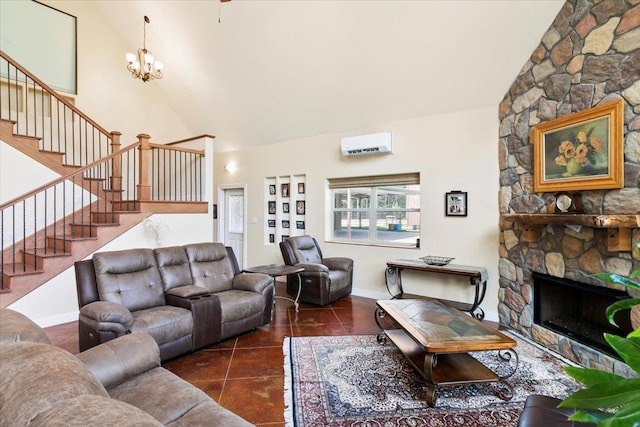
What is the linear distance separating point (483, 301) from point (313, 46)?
406 cm

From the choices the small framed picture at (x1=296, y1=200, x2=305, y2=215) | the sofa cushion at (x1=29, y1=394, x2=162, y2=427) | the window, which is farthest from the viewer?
the small framed picture at (x1=296, y1=200, x2=305, y2=215)

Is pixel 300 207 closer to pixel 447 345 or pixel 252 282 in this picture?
pixel 252 282

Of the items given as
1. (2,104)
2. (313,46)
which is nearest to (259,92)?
(313,46)

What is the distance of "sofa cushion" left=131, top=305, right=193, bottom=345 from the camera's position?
103 inches

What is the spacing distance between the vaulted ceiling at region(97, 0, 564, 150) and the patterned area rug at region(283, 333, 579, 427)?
10.0ft

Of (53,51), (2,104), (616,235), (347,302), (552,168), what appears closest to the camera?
(616,235)

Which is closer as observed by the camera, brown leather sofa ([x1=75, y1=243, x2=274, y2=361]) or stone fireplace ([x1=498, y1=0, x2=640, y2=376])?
brown leather sofa ([x1=75, y1=243, x2=274, y2=361])

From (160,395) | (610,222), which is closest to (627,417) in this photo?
(160,395)

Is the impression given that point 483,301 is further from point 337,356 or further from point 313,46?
point 313,46

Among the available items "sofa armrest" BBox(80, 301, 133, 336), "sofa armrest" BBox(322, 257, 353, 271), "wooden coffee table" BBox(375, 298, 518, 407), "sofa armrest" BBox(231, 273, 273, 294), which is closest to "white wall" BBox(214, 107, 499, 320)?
"sofa armrest" BBox(322, 257, 353, 271)

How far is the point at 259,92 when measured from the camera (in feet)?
17.8

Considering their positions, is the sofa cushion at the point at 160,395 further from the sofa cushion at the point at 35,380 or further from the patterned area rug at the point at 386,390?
the patterned area rug at the point at 386,390

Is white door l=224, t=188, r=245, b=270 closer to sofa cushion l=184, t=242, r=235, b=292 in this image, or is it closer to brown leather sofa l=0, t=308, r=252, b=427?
sofa cushion l=184, t=242, r=235, b=292

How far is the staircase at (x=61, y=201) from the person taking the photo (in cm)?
385
